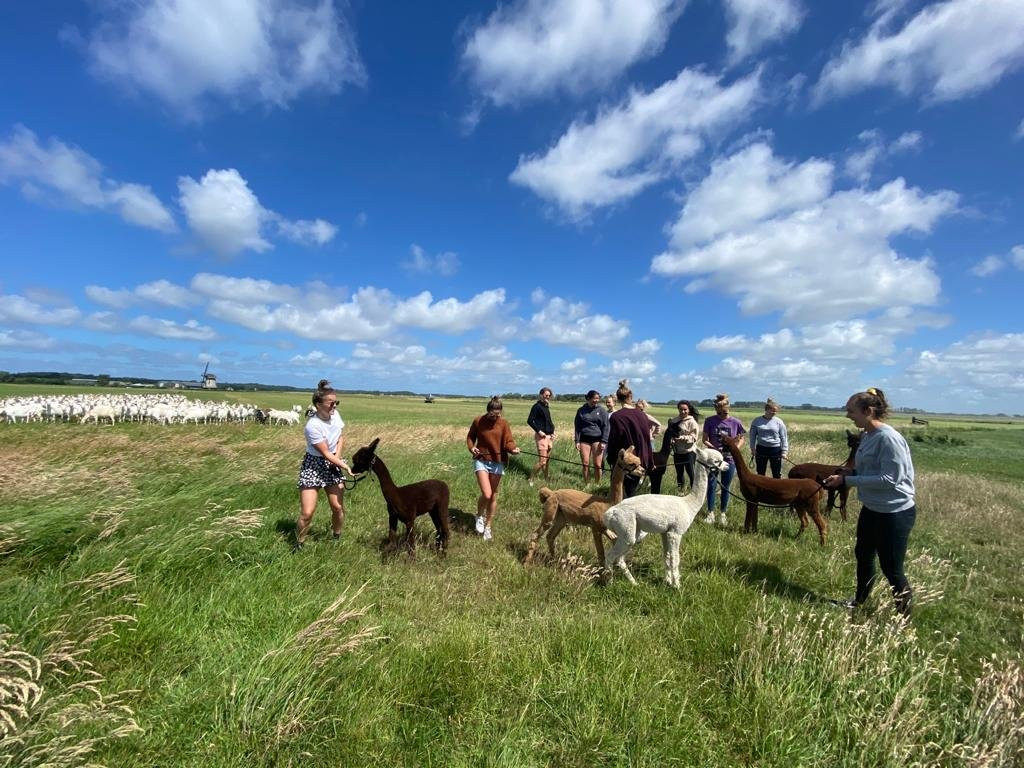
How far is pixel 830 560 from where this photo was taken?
6.54 meters

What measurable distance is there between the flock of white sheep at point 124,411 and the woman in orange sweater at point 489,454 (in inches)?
1176

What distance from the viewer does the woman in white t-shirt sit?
251 inches

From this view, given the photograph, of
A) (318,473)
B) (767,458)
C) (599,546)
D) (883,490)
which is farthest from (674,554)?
(767,458)

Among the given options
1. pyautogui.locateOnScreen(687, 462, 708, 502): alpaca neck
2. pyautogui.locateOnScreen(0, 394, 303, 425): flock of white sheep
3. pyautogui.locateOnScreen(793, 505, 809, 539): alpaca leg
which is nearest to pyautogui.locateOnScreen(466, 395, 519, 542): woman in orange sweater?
pyautogui.locateOnScreen(687, 462, 708, 502): alpaca neck

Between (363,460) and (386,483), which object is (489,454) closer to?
(386,483)

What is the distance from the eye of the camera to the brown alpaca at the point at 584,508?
20.6 ft

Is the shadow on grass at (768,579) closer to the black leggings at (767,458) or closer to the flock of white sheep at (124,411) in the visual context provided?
the black leggings at (767,458)

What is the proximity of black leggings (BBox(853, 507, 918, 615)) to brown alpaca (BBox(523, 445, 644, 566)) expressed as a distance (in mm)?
2479

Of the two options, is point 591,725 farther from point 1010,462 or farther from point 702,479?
point 1010,462

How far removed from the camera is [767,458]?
9969 mm

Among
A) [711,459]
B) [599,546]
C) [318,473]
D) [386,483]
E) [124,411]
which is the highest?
[711,459]

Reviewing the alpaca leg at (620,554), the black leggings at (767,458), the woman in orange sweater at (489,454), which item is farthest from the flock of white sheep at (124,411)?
the alpaca leg at (620,554)

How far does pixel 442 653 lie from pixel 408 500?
299 centimetres

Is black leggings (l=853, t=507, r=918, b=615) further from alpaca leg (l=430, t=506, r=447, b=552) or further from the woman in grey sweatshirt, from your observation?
alpaca leg (l=430, t=506, r=447, b=552)
